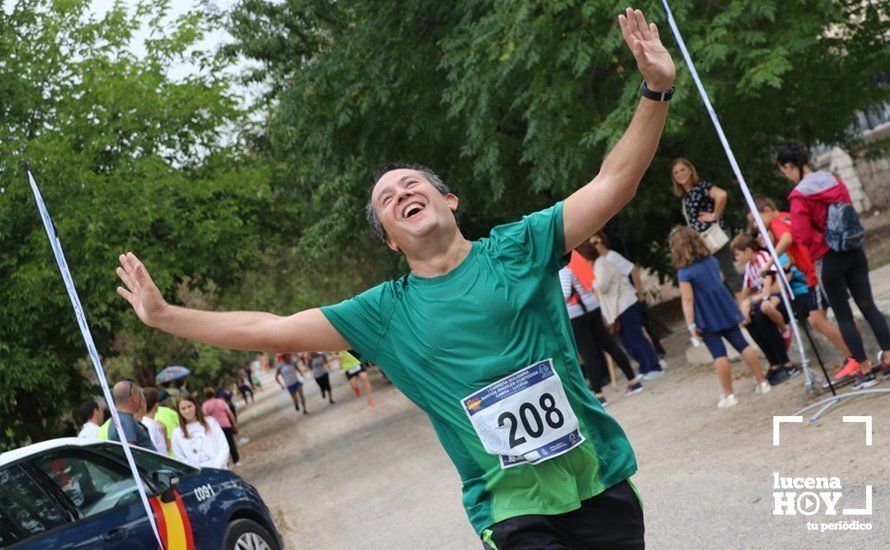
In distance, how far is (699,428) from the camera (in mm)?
10594

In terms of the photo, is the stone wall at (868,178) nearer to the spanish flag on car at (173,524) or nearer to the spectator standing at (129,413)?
the spectator standing at (129,413)

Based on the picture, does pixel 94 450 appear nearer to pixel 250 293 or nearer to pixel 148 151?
A: pixel 148 151

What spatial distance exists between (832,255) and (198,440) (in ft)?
21.6

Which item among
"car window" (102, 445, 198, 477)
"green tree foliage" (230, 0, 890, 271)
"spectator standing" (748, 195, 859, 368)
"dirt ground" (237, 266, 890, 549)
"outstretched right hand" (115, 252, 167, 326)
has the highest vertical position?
"green tree foliage" (230, 0, 890, 271)

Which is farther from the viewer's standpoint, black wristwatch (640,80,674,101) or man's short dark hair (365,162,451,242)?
man's short dark hair (365,162,451,242)

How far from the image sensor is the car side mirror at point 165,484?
7723 millimetres

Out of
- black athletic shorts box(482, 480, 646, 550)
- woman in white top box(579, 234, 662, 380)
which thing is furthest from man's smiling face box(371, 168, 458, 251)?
woman in white top box(579, 234, 662, 380)

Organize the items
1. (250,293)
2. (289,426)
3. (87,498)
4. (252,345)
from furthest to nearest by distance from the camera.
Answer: (250,293) < (289,426) < (87,498) < (252,345)

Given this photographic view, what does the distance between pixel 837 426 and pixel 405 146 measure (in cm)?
1182

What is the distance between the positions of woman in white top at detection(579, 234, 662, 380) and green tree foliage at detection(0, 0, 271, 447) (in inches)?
376

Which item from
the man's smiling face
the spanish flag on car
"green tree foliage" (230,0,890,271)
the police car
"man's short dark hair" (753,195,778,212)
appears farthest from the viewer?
"green tree foliage" (230,0,890,271)

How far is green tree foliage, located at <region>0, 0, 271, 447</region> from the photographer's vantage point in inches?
829

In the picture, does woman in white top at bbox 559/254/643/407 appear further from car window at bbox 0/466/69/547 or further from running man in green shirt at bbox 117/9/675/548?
running man in green shirt at bbox 117/9/675/548

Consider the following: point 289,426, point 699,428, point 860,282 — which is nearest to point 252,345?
point 860,282
